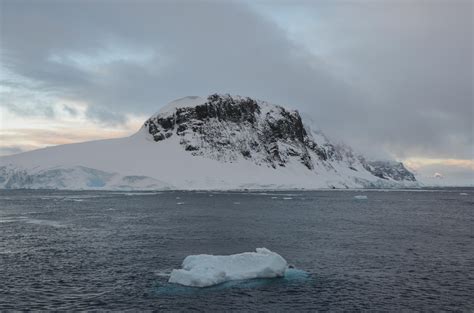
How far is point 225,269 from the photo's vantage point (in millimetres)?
31531

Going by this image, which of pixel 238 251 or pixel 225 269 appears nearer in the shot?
pixel 225 269

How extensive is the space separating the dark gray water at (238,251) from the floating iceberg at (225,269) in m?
0.73

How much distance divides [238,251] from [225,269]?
1090 cm

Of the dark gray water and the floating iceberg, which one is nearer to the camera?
the dark gray water

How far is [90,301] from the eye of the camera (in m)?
26.2

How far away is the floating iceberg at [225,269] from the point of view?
29672 mm

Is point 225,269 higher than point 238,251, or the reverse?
point 225,269

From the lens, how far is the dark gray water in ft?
87.1

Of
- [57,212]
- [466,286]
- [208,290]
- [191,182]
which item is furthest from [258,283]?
[191,182]

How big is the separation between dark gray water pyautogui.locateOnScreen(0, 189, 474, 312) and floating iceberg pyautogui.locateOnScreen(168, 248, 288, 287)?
2.40ft

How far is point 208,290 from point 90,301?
714 cm

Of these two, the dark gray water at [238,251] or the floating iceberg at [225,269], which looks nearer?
the dark gray water at [238,251]

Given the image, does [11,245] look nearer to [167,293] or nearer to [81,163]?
[167,293]

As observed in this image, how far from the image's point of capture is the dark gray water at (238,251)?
26.5 m
